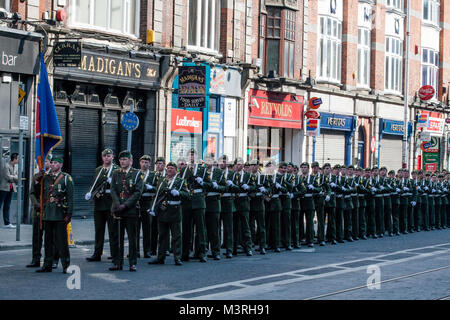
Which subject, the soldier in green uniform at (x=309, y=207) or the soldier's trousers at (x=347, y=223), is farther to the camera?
the soldier's trousers at (x=347, y=223)

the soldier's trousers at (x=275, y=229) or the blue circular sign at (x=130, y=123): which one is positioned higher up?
the blue circular sign at (x=130, y=123)

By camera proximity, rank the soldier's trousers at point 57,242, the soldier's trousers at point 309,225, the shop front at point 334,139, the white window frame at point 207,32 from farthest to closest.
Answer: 1. the shop front at point 334,139
2. the white window frame at point 207,32
3. the soldier's trousers at point 309,225
4. the soldier's trousers at point 57,242

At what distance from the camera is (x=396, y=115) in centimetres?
3841

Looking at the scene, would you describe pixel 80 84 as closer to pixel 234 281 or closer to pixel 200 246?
pixel 200 246

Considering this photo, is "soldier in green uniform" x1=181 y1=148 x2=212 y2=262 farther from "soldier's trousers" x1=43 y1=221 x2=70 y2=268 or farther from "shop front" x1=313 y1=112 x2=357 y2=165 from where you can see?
"shop front" x1=313 y1=112 x2=357 y2=165

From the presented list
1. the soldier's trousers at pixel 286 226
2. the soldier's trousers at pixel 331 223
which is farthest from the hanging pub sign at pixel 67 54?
the soldier's trousers at pixel 331 223

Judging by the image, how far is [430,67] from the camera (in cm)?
4169

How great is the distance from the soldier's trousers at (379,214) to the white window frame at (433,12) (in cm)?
2213

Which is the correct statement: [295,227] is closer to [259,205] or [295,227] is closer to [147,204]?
[259,205]

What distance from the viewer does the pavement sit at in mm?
15836

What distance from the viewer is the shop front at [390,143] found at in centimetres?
3731

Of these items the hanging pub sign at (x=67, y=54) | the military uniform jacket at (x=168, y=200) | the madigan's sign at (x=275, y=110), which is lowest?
the military uniform jacket at (x=168, y=200)

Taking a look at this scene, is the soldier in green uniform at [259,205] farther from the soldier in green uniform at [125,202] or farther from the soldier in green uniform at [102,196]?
the soldier in green uniform at [125,202]

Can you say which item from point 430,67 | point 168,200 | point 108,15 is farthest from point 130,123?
point 430,67
